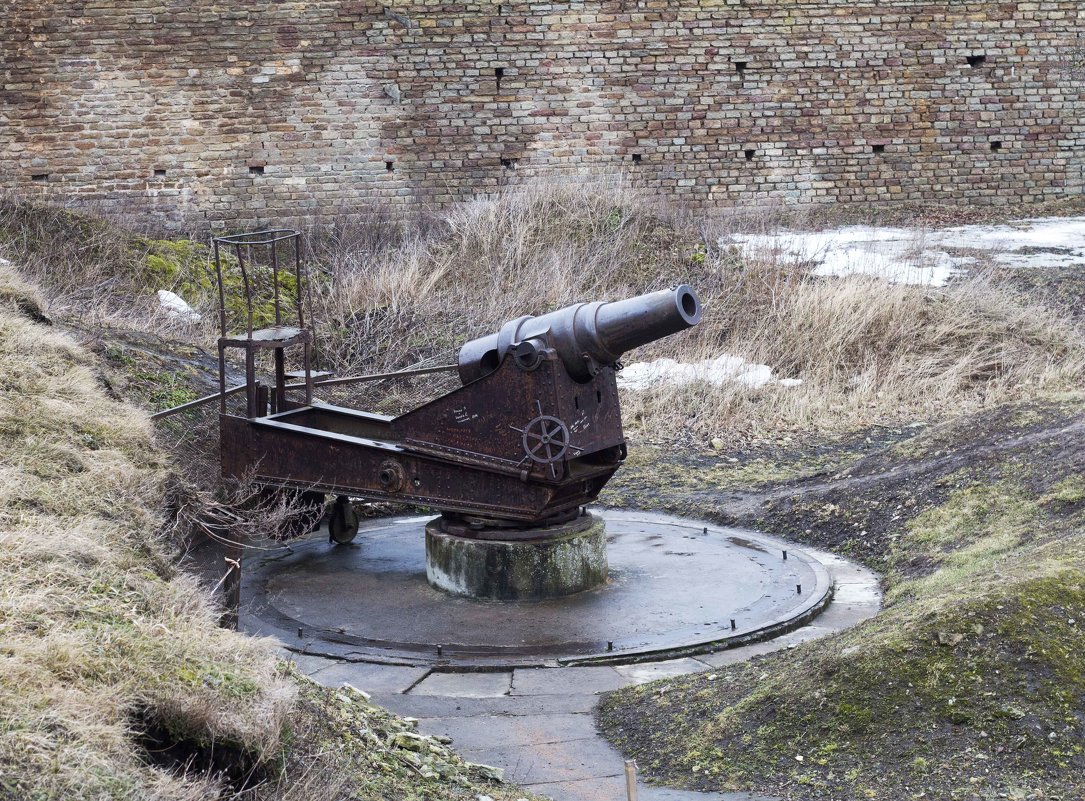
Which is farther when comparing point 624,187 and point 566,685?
point 624,187

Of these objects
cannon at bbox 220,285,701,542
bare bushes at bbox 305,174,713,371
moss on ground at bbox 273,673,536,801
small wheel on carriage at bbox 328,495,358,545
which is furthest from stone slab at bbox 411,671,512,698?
bare bushes at bbox 305,174,713,371

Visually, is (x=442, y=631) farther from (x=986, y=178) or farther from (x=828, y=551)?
(x=986, y=178)

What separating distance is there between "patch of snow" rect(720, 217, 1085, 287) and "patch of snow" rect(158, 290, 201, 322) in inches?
248

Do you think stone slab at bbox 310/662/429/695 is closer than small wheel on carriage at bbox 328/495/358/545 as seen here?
Yes

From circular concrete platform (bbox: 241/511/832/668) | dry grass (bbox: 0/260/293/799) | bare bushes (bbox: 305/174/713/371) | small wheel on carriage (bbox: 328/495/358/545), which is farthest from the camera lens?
bare bushes (bbox: 305/174/713/371)

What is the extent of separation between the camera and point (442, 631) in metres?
5.82

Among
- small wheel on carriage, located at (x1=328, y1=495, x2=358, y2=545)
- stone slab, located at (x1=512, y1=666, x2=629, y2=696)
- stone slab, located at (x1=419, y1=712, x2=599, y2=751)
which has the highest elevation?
stone slab, located at (x1=419, y1=712, x2=599, y2=751)

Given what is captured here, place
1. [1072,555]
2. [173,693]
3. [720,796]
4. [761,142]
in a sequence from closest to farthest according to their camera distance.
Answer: [173,693] < [720,796] < [1072,555] < [761,142]

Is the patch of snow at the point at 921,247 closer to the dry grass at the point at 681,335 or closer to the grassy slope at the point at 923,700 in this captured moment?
the dry grass at the point at 681,335

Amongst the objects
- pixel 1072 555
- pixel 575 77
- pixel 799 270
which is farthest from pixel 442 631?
pixel 575 77

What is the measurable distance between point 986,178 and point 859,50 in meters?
2.88

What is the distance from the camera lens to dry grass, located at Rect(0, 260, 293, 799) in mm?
3068

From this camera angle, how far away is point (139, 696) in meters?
3.44

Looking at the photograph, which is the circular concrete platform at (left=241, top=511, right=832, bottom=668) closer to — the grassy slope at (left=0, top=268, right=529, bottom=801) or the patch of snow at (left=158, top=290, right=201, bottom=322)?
the grassy slope at (left=0, top=268, right=529, bottom=801)
